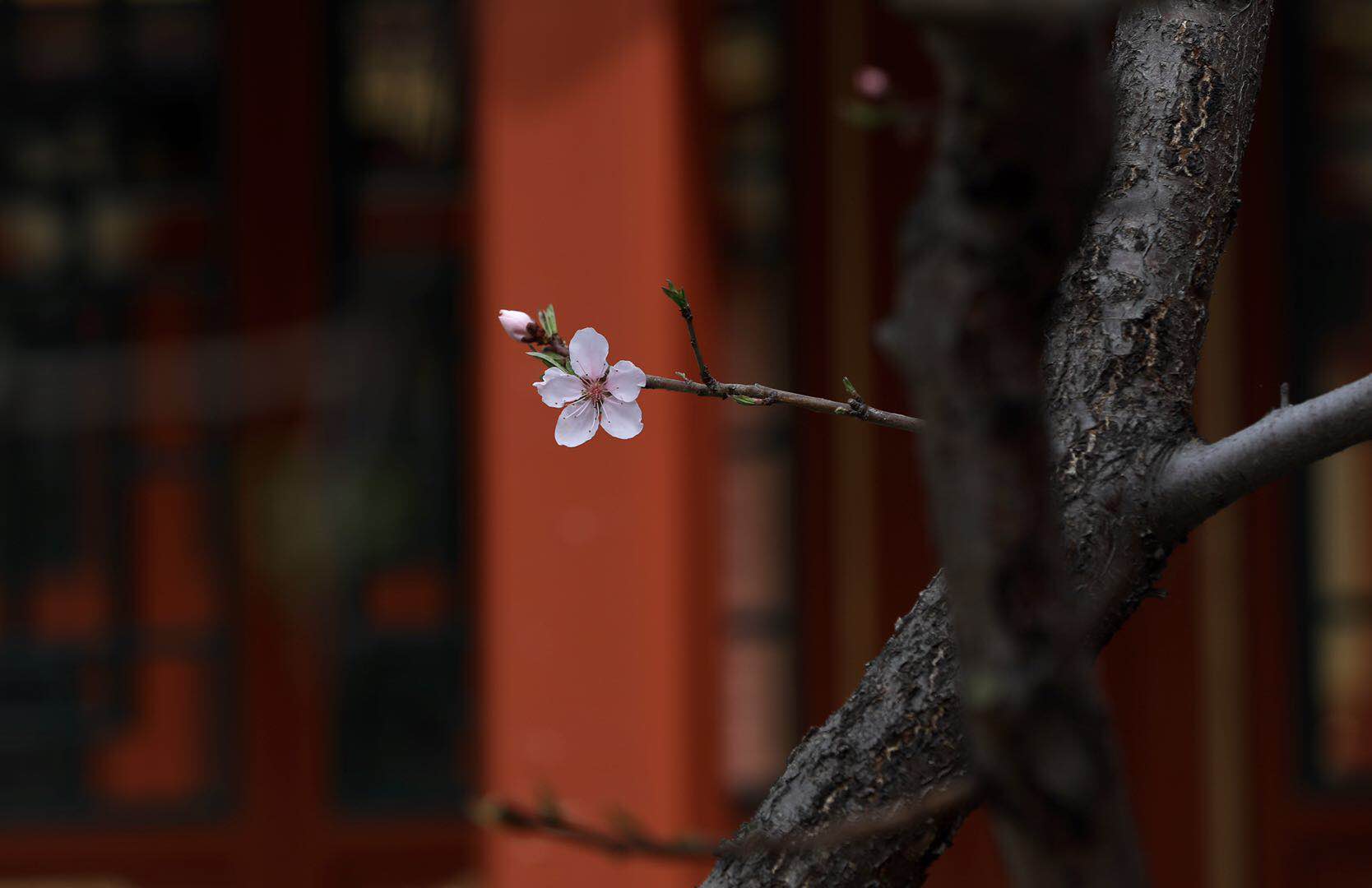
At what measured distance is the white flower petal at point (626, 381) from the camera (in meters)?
0.63

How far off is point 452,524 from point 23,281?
3.64 feet

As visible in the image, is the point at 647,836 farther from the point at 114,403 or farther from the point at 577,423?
the point at 114,403

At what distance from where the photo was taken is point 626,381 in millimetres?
639

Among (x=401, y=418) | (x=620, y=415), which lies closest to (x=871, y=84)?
(x=620, y=415)

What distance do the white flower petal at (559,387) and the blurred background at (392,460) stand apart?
2.37m

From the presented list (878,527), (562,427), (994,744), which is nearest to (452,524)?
(878,527)

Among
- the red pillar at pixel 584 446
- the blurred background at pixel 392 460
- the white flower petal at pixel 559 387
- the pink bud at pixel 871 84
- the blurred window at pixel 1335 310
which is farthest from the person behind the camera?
the blurred window at pixel 1335 310

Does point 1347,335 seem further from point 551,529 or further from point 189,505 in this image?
point 189,505

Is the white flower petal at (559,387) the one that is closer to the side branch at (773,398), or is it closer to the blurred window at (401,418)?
the side branch at (773,398)

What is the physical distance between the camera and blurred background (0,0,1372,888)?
3.09m

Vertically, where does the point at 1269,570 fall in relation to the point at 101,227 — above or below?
below

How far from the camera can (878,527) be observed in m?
3.05

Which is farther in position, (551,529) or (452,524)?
(452,524)

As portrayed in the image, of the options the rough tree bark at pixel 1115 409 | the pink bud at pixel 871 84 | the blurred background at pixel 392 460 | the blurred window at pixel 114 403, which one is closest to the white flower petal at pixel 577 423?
the rough tree bark at pixel 1115 409
